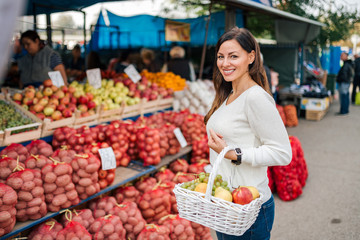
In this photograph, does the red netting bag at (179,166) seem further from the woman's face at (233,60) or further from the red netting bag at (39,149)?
the woman's face at (233,60)

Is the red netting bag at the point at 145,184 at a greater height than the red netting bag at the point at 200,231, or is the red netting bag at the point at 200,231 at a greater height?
the red netting bag at the point at 145,184

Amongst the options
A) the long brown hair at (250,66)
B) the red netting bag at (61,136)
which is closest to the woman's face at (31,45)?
the red netting bag at (61,136)

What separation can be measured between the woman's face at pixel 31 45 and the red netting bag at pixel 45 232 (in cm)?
323

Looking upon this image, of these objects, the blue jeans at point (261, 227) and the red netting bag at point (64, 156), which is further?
the red netting bag at point (64, 156)

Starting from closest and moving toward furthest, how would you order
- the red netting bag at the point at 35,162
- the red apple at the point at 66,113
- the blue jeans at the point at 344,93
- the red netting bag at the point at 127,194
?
the red netting bag at the point at 35,162, the red netting bag at the point at 127,194, the red apple at the point at 66,113, the blue jeans at the point at 344,93

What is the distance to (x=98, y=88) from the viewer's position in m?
4.92

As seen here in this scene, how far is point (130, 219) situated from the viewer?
299 centimetres

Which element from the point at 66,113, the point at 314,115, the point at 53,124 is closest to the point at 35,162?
the point at 53,124

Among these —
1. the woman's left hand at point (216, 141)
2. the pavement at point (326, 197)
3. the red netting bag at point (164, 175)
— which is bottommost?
the pavement at point (326, 197)

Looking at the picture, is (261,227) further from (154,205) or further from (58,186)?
(58,186)

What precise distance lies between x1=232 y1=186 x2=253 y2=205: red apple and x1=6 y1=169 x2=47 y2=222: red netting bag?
1.62 m

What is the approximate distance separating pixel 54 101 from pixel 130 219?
70.9 inches

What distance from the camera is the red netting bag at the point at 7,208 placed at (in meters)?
2.24

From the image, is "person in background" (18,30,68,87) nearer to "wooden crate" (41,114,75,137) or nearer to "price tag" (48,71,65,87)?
"price tag" (48,71,65,87)
